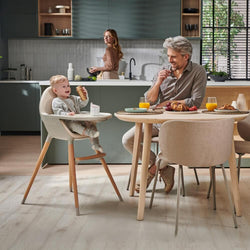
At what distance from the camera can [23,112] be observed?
24.4 ft

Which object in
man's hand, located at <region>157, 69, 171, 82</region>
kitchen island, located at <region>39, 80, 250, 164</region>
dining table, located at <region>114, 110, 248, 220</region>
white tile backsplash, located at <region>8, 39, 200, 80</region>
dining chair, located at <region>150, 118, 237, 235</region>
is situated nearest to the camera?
dining chair, located at <region>150, 118, 237, 235</region>

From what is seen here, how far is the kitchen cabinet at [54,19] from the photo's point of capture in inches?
298

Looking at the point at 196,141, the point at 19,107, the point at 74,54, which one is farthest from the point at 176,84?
the point at 74,54

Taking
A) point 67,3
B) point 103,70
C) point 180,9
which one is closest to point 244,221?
point 103,70

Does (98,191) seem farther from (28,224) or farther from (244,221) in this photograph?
(244,221)

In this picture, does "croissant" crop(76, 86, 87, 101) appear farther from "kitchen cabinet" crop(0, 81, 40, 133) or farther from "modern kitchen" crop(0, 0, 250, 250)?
"kitchen cabinet" crop(0, 81, 40, 133)

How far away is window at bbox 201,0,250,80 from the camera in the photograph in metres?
7.84

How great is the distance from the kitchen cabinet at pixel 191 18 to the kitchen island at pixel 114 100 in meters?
2.74

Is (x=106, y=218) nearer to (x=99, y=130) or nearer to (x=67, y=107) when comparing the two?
(x=67, y=107)

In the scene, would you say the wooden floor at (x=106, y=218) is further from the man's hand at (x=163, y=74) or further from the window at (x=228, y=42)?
the window at (x=228, y=42)

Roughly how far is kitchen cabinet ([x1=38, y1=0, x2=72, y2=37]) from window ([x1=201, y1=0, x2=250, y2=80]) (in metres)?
2.26

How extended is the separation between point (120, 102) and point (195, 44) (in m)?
3.28

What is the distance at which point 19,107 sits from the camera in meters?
7.43

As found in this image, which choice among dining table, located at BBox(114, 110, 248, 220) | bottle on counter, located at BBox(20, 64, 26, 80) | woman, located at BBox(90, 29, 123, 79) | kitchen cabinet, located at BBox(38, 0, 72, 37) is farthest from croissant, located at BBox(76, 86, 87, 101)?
bottle on counter, located at BBox(20, 64, 26, 80)
